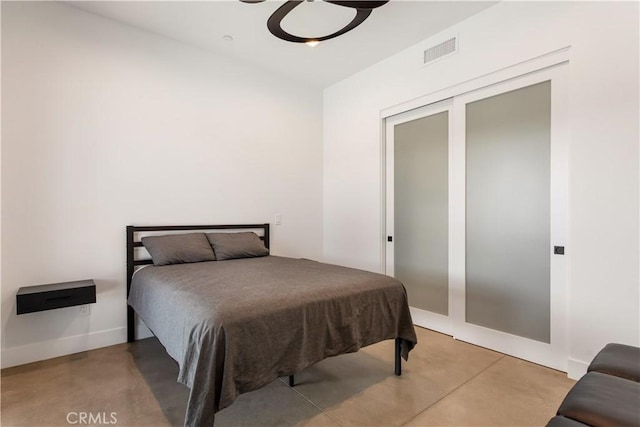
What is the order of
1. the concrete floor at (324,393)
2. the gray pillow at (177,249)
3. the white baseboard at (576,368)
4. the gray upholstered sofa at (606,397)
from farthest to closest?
the gray pillow at (177,249) → the white baseboard at (576,368) → the concrete floor at (324,393) → the gray upholstered sofa at (606,397)

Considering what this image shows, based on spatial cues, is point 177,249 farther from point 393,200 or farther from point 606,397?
point 606,397

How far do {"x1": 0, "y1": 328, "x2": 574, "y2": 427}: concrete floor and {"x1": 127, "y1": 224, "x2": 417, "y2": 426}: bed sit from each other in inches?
10.1

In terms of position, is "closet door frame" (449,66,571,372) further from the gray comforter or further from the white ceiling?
the gray comforter

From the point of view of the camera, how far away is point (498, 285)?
2.76 meters

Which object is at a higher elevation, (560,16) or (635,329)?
(560,16)

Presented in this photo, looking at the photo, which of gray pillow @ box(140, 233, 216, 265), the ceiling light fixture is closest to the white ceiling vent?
the ceiling light fixture

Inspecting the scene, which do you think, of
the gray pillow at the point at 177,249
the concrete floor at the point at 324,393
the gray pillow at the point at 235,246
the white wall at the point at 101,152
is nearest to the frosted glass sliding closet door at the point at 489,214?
the concrete floor at the point at 324,393

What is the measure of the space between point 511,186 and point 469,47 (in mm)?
1352

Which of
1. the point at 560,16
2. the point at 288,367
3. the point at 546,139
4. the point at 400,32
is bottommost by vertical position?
the point at 288,367

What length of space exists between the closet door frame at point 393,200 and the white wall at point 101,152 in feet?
5.15

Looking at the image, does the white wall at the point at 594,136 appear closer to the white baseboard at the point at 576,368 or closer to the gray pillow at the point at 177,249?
the white baseboard at the point at 576,368

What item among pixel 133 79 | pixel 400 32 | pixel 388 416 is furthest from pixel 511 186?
pixel 133 79

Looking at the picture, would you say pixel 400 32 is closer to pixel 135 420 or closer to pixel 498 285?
pixel 498 285

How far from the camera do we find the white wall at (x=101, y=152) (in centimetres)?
248
